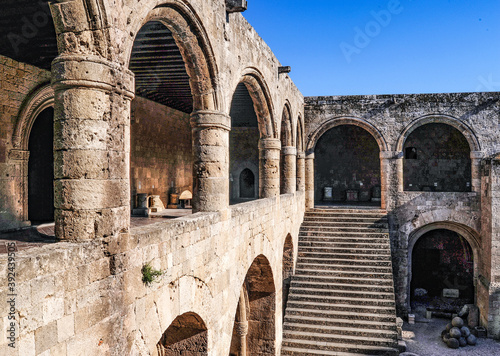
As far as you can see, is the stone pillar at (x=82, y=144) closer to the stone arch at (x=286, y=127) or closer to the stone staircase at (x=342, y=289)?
the stone staircase at (x=342, y=289)

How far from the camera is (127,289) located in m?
3.76

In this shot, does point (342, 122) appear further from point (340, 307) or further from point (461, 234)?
point (340, 307)

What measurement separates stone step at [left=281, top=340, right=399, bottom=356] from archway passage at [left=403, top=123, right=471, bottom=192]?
10262 millimetres

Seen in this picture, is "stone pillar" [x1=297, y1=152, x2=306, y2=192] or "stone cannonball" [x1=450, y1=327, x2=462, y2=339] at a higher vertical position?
"stone pillar" [x1=297, y1=152, x2=306, y2=192]

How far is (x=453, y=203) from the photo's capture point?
14250 millimetres

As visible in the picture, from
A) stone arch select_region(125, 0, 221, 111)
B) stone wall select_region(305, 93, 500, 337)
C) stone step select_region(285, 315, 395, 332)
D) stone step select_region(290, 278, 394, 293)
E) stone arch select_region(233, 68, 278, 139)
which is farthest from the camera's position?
stone wall select_region(305, 93, 500, 337)

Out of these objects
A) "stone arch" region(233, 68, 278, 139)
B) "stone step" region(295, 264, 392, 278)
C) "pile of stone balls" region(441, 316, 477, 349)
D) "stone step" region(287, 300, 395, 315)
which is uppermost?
"stone arch" region(233, 68, 278, 139)

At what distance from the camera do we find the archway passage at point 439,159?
1783 centimetres

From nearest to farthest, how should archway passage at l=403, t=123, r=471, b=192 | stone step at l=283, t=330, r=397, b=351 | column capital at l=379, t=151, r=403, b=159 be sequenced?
stone step at l=283, t=330, r=397, b=351 → column capital at l=379, t=151, r=403, b=159 → archway passage at l=403, t=123, r=471, b=192

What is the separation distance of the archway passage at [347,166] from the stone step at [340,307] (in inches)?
320

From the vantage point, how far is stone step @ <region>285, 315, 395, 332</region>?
1045 cm

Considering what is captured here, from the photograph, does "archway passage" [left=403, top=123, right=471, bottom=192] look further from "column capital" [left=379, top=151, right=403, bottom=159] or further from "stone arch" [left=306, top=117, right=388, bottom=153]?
"column capital" [left=379, top=151, right=403, bottom=159]

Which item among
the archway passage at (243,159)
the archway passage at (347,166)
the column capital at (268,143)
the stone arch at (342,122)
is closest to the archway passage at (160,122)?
the column capital at (268,143)

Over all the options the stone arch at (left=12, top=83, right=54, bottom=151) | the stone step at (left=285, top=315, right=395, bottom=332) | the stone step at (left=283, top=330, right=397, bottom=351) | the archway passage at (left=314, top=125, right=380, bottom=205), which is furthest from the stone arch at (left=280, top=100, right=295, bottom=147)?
the archway passage at (left=314, top=125, right=380, bottom=205)
